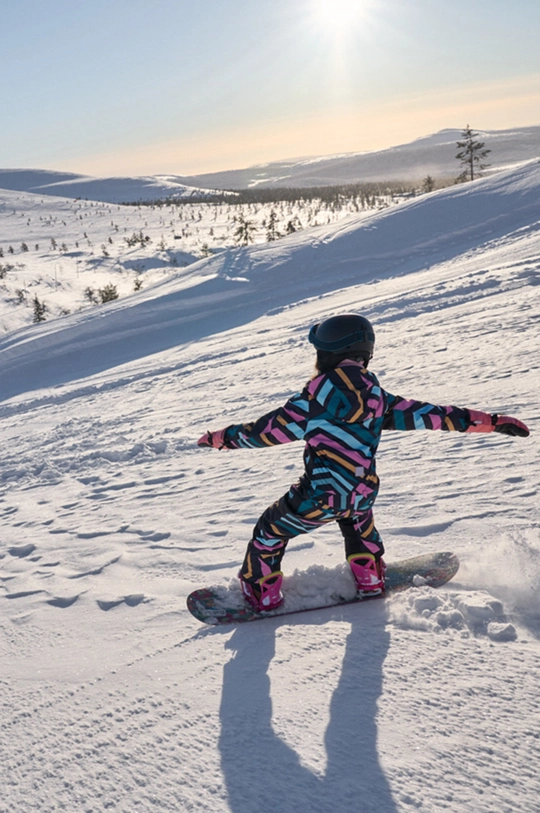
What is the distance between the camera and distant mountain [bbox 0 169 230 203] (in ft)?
151

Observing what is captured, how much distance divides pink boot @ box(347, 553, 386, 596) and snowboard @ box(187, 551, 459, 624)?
4 cm

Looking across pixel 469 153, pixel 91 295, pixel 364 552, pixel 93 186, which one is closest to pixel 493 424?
pixel 364 552

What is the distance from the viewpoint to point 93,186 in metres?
50.5

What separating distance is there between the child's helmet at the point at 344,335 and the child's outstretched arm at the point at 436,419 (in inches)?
10.9

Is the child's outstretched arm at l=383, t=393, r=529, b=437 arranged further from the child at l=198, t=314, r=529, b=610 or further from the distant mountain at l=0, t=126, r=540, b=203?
the distant mountain at l=0, t=126, r=540, b=203

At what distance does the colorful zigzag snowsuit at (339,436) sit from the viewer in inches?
97.7

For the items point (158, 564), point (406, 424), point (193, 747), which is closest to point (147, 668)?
point (193, 747)

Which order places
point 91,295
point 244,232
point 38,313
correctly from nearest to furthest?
point 38,313 < point 91,295 < point 244,232

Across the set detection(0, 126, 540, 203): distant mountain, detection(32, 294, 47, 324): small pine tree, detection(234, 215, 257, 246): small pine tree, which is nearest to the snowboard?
detection(32, 294, 47, 324): small pine tree

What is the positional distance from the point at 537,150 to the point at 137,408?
2708 inches

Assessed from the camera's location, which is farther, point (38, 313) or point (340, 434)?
point (38, 313)

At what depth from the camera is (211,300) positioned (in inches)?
473

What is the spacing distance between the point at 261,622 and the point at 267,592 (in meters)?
0.13

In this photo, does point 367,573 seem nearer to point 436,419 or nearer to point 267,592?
point 267,592
